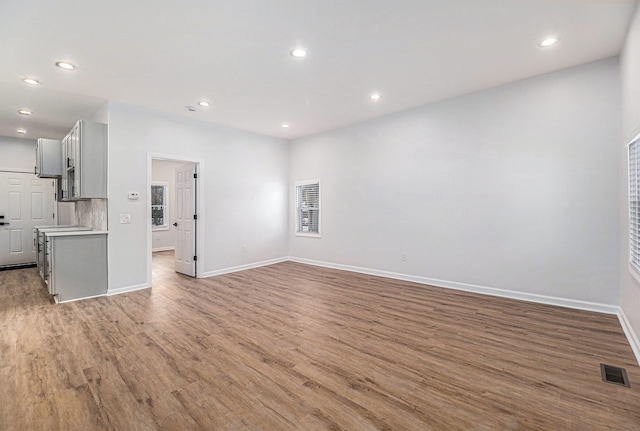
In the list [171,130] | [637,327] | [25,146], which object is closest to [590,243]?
[637,327]

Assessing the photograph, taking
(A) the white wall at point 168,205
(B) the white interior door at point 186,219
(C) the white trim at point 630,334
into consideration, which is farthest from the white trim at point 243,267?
(C) the white trim at point 630,334

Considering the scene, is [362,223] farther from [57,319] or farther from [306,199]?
[57,319]

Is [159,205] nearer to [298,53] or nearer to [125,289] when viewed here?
[125,289]

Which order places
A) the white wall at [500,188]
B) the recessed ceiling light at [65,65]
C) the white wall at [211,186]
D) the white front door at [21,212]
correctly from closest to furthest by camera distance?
the recessed ceiling light at [65,65]
the white wall at [500,188]
the white wall at [211,186]
the white front door at [21,212]

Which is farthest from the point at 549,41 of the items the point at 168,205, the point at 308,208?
the point at 168,205

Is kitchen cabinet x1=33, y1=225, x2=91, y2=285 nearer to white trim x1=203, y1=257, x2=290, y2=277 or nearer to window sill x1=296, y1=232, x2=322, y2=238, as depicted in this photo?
white trim x1=203, y1=257, x2=290, y2=277

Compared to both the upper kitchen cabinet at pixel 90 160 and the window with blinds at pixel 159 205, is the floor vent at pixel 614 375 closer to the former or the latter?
the upper kitchen cabinet at pixel 90 160

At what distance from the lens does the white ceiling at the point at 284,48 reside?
2.50m

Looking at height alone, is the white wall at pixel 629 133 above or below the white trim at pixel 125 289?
above

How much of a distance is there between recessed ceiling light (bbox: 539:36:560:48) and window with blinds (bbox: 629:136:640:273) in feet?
4.09

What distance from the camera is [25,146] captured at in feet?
22.5

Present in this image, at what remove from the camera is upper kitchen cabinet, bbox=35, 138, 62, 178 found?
A: 17.9ft

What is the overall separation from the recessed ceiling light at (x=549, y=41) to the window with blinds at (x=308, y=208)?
4350 mm

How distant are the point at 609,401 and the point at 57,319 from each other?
5.32m
